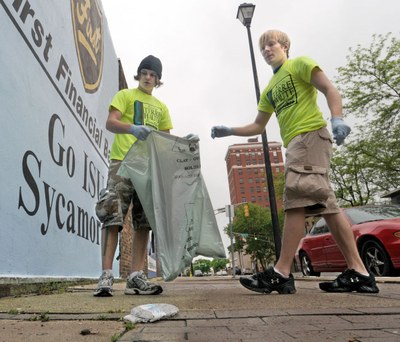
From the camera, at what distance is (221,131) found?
11.6 feet

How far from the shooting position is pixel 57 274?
4.25m

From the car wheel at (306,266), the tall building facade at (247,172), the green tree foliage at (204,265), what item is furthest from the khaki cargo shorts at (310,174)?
the green tree foliage at (204,265)

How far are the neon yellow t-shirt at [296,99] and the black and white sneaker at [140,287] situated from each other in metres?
1.59

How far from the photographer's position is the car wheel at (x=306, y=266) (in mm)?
8152

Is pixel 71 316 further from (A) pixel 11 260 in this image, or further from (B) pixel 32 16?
(B) pixel 32 16

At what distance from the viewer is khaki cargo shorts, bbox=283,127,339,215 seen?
2742 mm

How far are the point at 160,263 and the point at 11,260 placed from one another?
1320 mm

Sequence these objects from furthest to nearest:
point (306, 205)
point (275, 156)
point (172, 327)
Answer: point (275, 156) < point (306, 205) < point (172, 327)

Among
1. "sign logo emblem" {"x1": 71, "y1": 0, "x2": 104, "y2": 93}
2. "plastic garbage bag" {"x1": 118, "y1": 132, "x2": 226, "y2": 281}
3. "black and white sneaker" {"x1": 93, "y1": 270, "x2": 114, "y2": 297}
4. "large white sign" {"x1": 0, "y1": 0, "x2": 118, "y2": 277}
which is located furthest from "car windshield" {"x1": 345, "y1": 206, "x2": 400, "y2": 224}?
"sign logo emblem" {"x1": 71, "y1": 0, "x2": 104, "y2": 93}

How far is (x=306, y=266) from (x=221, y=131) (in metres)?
6.03

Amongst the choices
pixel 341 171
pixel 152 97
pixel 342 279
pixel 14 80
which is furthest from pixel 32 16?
pixel 341 171

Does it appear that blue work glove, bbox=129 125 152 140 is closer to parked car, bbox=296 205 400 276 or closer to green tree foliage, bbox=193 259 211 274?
parked car, bbox=296 205 400 276

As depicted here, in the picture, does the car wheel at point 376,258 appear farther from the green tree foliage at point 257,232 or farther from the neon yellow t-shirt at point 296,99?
the green tree foliage at point 257,232

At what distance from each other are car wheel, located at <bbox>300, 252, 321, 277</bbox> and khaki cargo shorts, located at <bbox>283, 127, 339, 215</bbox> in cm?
582
